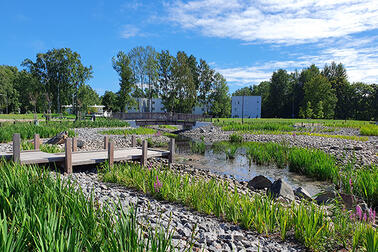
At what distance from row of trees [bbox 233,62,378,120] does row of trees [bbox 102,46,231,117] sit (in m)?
14.7

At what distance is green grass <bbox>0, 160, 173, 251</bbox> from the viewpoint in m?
2.29

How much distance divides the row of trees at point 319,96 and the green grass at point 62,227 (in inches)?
2141

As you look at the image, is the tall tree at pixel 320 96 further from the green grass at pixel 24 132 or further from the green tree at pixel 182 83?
the green grass at pixel 24 132

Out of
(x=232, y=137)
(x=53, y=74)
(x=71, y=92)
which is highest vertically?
(x=53, y=74)

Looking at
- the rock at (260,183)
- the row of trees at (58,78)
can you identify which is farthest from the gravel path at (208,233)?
the row of trees at (58,78)

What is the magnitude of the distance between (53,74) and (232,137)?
136 feet

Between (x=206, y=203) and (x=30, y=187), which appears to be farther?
(x=206, y=203)

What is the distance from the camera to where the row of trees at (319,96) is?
5338 cm

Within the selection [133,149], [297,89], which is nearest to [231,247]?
[133,149]

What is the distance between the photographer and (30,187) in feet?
12.3

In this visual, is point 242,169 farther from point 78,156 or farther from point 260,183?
point 78,156

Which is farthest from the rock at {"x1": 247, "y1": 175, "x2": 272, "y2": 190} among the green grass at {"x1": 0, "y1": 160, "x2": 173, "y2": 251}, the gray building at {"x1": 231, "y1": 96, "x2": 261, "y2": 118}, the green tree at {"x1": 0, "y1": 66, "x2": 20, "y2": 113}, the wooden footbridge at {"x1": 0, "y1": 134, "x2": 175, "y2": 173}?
the green tree at {"x1": 0, "y1": 66, "x2": 20, "y2": 113}

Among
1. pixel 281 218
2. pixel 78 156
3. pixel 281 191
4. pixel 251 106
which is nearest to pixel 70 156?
pixel 78 156

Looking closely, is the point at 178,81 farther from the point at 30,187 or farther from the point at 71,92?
the point at 30,187
